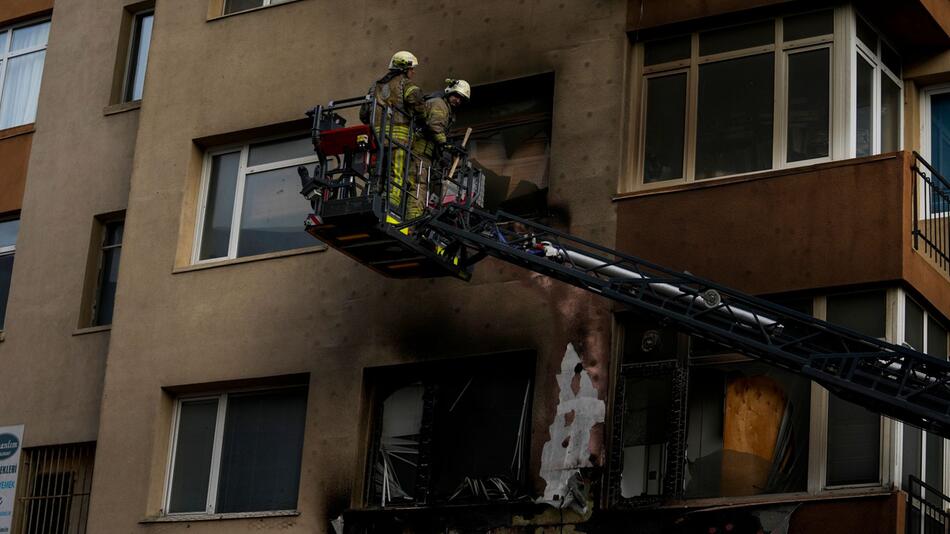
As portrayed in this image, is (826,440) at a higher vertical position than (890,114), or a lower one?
lower

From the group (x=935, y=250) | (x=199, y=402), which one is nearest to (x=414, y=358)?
(x=199, y=402)

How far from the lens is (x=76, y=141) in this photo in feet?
84.0

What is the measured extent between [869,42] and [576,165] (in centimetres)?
357

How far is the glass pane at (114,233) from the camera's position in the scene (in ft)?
81.6

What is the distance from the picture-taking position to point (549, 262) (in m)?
18.1

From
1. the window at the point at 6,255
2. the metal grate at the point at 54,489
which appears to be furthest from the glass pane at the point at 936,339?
the window at the point at 6,255

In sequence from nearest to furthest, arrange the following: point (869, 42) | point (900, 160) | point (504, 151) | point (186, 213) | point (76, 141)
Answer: point (900, 160)
point (869, 42)
point (504, 151)
point (186, 213)
point (76, 141)

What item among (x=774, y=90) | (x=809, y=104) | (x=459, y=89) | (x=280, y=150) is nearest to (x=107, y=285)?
(x=280, y=150)

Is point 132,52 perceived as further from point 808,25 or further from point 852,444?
point 852,444

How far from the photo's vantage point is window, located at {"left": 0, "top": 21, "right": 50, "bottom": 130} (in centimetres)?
2700

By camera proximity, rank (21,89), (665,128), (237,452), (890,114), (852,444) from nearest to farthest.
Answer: (852,444), (665,128), (890,114), (237,452), (21,89)

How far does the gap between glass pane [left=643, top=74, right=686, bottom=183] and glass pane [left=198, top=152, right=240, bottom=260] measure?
241 inches

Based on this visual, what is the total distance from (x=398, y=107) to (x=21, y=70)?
33.3 ft

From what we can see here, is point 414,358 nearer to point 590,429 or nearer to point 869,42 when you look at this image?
point 590,429
